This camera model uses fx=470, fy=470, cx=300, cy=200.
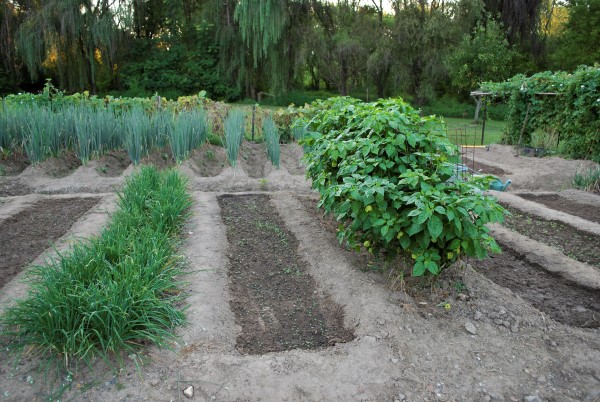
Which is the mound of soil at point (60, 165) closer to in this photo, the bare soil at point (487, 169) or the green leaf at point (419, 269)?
the green leaf at point (419, 269)

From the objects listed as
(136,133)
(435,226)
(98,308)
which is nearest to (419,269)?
(435,226)

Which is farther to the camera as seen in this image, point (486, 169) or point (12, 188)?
point (486, 169)

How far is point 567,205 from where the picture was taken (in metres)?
6.13

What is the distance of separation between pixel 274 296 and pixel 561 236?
3.17 m

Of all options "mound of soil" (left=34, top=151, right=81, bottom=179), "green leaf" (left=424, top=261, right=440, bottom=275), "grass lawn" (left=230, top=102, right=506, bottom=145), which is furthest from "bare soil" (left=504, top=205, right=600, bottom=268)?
"mound of soil" (left=34, top=151, right=81, bottom=179)

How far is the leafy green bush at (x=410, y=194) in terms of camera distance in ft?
8.93

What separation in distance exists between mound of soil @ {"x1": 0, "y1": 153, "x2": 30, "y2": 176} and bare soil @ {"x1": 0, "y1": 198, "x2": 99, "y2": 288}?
1712 mm

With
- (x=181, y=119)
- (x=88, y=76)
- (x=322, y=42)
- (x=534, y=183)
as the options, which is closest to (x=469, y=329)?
(x=181, y=119)

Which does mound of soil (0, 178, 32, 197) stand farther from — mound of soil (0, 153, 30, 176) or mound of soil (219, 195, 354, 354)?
mound of soil (219, 195, 354, 354)

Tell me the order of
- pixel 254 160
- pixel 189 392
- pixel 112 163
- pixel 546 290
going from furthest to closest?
pixel 254 160, pixel 112 163, pixel 546 290, pixel 189 392

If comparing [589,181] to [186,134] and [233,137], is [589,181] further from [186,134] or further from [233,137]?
[186,134]

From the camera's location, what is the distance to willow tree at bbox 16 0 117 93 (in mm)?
17875

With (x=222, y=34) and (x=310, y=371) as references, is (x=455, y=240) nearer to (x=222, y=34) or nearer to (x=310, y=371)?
(x=310, y=371)

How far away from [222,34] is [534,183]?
1626cm
